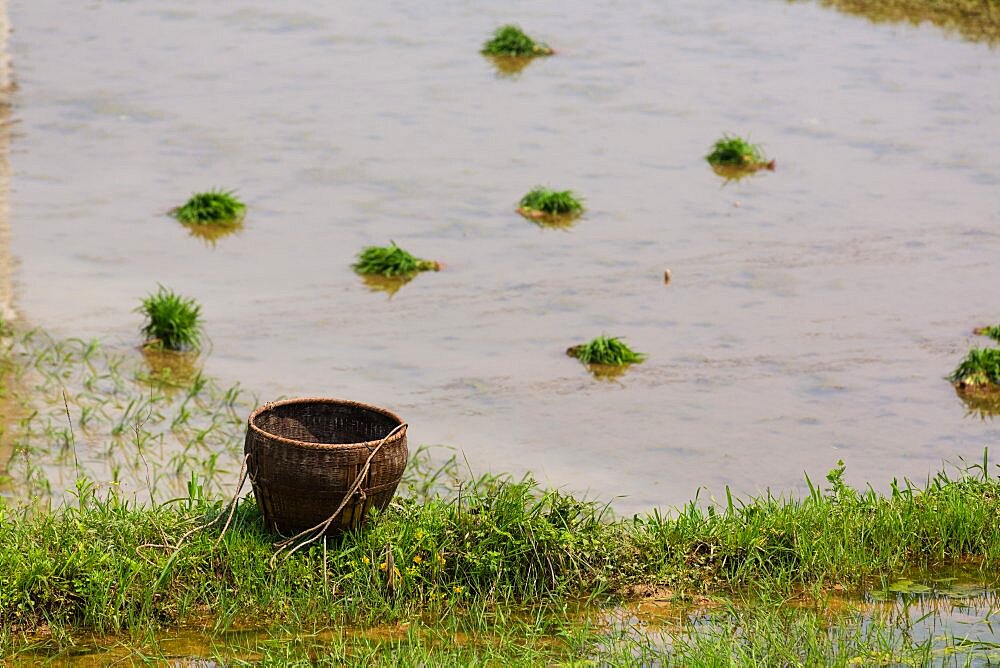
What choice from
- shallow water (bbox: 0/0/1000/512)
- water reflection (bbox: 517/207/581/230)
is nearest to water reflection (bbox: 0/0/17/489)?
shallow water (bbox: 0/0/1000/512)

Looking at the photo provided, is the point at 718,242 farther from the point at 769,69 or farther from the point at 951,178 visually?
the point at 769,69

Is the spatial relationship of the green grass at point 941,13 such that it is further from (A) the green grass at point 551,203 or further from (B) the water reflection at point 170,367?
(B) the water reflection at point 170,367

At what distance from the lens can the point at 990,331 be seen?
941 cm

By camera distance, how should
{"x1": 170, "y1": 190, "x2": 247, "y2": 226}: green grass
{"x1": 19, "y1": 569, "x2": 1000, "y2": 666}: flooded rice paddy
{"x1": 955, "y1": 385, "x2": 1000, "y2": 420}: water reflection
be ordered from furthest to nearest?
{"x1": 170, "y1": 190, "x2": 247, "y2": 226}: green grass
{"x1": 955, "y1": 385, "x2": 1000, "y2": 420}: water reflection
{"x1": 19, "y1": 569, "x2": 1000, "y2": 666}: flooded rice paddy

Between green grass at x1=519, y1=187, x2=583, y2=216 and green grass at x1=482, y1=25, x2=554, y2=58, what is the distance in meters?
5.55

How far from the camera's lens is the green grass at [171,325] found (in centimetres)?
854

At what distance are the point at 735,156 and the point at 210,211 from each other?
197 inches

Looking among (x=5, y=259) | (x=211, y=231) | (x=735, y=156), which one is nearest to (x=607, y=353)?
(x=211, y=231)

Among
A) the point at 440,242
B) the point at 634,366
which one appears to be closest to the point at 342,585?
the point at 634,366

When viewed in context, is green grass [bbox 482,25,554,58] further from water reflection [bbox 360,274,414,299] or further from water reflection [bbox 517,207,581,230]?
water reflection [bbox 360,274,414,299]

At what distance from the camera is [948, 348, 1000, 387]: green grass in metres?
8.70

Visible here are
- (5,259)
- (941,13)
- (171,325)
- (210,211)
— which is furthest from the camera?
(941,13)

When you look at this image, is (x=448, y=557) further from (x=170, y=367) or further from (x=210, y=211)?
(x=210, y=211)

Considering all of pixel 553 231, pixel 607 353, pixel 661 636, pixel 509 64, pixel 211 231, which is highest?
pixel 509 64
